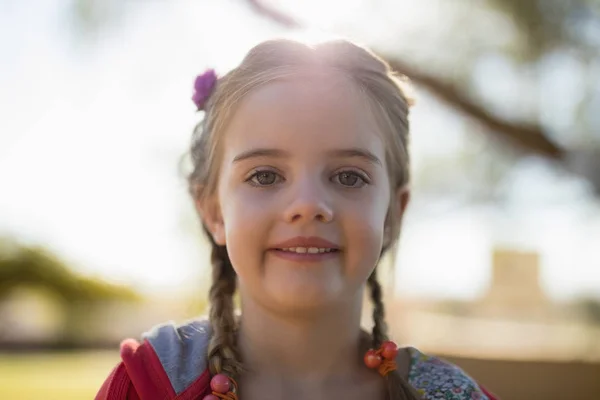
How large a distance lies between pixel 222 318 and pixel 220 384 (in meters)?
0.21

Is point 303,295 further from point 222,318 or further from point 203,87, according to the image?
point 203,87

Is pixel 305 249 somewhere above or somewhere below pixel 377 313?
above

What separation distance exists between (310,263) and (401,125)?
0.48 metres

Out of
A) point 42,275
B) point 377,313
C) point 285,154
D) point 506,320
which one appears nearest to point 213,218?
point 285,154

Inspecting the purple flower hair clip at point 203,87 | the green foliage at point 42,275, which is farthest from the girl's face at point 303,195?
the green foliage at point 42,275

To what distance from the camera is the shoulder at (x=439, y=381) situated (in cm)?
186

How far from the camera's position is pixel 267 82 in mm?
1727

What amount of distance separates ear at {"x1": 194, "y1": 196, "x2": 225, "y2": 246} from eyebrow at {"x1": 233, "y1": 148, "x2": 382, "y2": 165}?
203mm

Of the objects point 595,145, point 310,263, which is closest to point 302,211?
point 310,263

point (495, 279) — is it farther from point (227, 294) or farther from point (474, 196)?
point (227, 294)

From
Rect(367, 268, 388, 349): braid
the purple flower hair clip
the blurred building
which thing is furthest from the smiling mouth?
the blurred building

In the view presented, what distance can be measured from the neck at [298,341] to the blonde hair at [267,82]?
0.05 metres

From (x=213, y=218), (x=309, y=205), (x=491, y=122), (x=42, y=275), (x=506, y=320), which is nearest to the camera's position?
(x=309, y=205)

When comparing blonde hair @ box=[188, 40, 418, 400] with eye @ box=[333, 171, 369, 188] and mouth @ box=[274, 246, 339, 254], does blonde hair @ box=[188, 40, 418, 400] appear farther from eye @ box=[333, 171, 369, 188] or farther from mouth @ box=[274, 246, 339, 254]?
mouth @ box=[274, 246, 339, 254]
